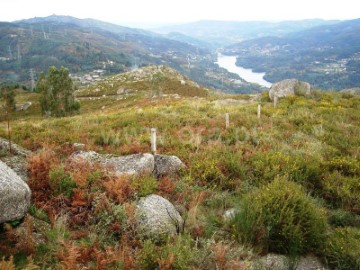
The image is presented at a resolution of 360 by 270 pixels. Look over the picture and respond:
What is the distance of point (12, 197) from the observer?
18.9 ft

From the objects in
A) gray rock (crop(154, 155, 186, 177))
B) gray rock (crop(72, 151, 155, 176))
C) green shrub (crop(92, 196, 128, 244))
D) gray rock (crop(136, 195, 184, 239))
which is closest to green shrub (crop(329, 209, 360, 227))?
gray rock (crop(136, 195, 184, 239))

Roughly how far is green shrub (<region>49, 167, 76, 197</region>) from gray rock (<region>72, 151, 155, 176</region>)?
1.14 m

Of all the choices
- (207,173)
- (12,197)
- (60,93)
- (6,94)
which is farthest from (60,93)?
(12,197)

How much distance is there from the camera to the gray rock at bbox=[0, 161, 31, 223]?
18.5ft

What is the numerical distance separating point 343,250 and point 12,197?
6.16 metres

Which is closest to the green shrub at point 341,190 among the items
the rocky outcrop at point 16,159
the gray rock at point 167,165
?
the gray rock at point 167,165

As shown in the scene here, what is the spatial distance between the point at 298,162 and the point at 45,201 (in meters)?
7.07

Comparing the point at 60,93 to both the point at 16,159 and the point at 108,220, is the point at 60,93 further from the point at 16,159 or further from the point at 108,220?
the point at 108,220

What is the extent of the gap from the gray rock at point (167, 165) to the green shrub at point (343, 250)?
4.37 metres

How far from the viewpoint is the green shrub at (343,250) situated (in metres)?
5.89

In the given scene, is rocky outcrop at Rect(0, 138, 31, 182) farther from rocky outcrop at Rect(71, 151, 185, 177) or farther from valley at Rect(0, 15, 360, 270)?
rocky outcrop at Rect(71, 151, 185, 177)

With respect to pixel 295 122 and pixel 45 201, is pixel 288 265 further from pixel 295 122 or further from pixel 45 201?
pixel 295 122

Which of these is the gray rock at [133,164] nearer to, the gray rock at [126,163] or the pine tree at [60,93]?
the gray rock at [126,163]

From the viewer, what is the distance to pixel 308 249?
632 centimetres
